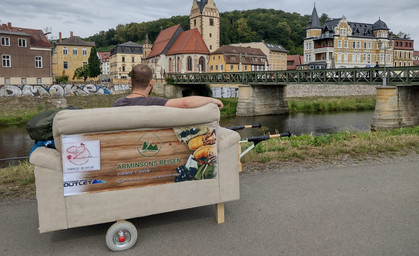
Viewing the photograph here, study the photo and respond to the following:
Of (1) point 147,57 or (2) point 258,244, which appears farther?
(1) point 147,57

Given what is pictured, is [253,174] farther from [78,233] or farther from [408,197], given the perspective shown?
[78,233]

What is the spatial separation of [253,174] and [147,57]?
81.1 metres

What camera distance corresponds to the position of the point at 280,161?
6.71m

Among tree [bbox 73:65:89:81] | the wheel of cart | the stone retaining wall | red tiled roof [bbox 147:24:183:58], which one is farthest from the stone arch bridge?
the wheel of cart

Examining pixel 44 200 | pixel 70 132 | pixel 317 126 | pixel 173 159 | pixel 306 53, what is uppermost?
pixel 306 53

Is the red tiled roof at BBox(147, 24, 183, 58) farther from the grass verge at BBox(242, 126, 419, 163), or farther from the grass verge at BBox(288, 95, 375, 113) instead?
the grass verge at BBox(242, 126, 419, 163)

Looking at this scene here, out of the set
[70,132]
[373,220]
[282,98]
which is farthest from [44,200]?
[282,98]

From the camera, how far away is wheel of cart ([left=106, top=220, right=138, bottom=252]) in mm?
3361

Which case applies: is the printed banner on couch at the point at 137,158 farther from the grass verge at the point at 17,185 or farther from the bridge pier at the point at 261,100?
the bridge pier at the point at 261,100

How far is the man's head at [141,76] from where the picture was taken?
388cm

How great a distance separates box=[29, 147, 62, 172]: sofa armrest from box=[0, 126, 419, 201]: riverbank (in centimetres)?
214

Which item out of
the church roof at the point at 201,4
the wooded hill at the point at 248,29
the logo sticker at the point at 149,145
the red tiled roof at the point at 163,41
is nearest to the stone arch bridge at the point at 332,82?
the red tiled roof at the point at 163,41

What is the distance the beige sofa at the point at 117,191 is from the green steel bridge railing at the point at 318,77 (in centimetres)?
2950

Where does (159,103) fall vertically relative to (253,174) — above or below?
above
